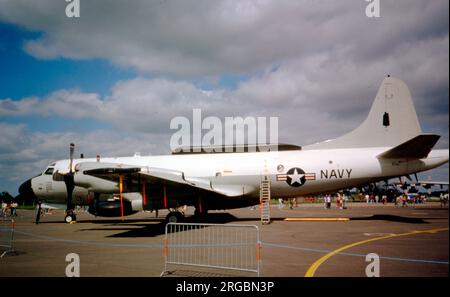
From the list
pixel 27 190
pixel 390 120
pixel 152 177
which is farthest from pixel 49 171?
pixel 390 120

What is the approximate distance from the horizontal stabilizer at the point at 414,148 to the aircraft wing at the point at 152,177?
27.1ft

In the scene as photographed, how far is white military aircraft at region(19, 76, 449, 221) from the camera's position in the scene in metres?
16.7

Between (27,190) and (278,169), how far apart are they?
→ 17007mm

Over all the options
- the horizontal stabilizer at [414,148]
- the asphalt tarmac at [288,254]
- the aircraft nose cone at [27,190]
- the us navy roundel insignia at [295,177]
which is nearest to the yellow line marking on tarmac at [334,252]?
the asphalt tarmac at [288,254]

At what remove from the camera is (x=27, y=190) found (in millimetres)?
20812

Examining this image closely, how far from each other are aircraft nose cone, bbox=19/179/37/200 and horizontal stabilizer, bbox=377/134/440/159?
881 inches

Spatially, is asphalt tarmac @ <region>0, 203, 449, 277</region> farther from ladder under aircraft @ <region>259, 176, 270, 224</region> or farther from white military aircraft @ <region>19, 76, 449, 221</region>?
ladder under aircraft @ <region>259, 176, 270, 224</region>

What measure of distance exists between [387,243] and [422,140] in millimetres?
6670

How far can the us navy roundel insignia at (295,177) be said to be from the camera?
60.4ft

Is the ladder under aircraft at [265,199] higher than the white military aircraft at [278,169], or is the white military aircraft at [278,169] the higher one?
the white military aircraft at [278,169]

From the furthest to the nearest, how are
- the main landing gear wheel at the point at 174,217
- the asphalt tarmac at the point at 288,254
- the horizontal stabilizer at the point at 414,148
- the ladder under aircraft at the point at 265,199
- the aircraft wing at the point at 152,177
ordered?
the ladder under aircraft at the point at 265,199 → the main landing gear wheel at the point at 174,217 → the horizontal stabilizer at the point at 414,148 → the aircraft wing at the point at 152,177 → the asphalt tarmac at the point at 288,254

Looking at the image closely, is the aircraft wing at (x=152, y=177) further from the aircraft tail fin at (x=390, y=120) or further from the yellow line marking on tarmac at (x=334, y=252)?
the yellow line marking on tarmac at (x=334, y=252)

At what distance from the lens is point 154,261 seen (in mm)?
8664

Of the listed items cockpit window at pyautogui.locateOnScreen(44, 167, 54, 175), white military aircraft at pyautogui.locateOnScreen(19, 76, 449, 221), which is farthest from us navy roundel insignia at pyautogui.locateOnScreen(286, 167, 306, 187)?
cockpit window at pyautogui.locateOnScreen(44, 167, 54, 175)
